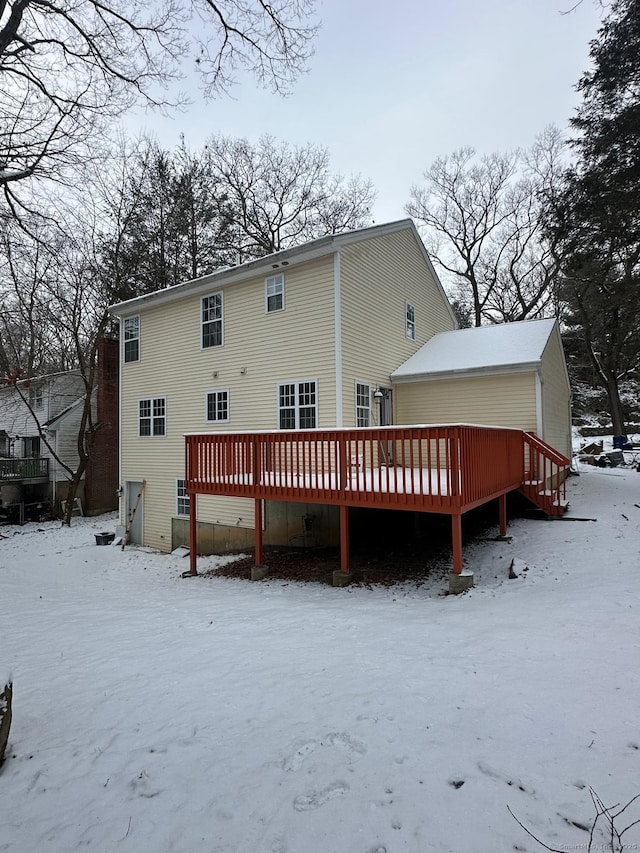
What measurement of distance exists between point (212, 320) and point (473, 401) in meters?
7.46

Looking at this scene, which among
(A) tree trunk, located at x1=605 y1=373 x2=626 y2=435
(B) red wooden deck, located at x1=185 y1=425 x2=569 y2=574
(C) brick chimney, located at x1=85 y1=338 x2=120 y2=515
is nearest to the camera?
(B) red wooden deck, located at x1=185 y1=425 x2=569 y2=574

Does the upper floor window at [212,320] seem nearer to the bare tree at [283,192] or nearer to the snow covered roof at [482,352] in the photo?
the snow covered roof at [482,352]

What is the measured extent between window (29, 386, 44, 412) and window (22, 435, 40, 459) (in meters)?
1.64

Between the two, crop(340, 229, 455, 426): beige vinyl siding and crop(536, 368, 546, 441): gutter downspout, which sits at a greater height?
crop(340, 229, 455, 426): beige vinyl siding

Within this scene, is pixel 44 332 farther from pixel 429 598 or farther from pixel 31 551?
pixel 429 598

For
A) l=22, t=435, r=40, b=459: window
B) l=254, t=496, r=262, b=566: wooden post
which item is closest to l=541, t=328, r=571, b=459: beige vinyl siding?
l=254, t=496, r=262, b=566: wooden post

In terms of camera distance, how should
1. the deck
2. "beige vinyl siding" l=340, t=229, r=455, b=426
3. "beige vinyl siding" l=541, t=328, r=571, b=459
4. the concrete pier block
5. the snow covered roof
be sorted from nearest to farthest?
the concrete pier block → "beige vinyl siding" l=340, t=229, r=455, b=426 → the snow covered roof → "beige vinyl siding" l=541, t=328, r=571, b=459 → the deck

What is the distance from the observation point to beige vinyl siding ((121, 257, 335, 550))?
1048 cm

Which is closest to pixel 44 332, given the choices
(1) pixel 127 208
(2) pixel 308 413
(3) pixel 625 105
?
(1) pixel 127 208

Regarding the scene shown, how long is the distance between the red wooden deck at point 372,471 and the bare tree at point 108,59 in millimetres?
5499

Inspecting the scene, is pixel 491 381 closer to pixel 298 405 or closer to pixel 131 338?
pixel 298 405

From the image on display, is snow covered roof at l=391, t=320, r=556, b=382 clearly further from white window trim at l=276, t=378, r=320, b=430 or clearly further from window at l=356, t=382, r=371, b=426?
white window trim at l=276, t=378, r=320, b=430

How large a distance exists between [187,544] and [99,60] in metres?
11.2

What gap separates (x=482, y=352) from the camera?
11.9m
